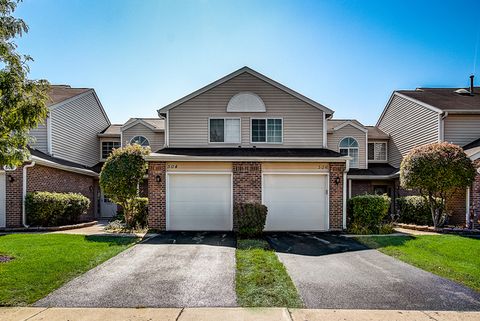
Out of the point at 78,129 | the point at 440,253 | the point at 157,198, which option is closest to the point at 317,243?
the point at 440,253

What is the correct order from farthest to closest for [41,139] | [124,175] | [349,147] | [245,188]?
[349,147], [41,139], [245,188], [124,175]

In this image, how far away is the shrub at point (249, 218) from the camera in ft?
35.3

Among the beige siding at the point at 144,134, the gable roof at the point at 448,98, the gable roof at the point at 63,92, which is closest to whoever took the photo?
the gable roof at the point at 448,98

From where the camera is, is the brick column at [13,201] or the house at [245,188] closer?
the house at [245,188]

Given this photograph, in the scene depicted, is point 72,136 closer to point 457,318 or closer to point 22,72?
point 22,72

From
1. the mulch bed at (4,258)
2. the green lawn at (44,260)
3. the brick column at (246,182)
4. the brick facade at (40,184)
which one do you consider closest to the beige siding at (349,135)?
the brick column at (246,182)

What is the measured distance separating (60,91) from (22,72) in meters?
14.9

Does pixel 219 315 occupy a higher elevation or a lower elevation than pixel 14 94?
Result: lower

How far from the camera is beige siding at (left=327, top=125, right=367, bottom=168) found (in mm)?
19031

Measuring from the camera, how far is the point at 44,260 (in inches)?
286

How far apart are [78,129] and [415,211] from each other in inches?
720

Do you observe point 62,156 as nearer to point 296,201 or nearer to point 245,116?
point 245,116

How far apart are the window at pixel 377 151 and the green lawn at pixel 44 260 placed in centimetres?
1617

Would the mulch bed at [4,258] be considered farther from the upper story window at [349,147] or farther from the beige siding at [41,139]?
the upper story window at [349,147]
